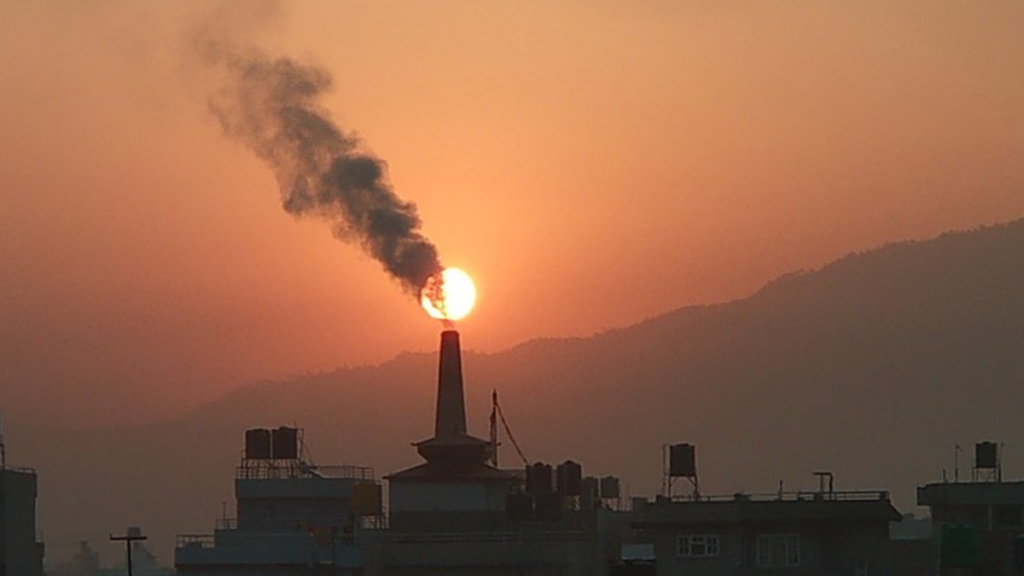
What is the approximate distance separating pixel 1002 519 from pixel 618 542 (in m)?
22.5

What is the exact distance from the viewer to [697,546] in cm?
11044

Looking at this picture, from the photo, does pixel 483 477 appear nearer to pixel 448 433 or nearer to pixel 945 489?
pixel 448 433

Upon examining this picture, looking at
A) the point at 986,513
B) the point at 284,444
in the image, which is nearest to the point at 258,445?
the point at 284,444

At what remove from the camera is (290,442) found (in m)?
162

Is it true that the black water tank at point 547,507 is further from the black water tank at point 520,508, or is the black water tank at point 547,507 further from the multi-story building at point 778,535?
the multi-story building at point 778,535

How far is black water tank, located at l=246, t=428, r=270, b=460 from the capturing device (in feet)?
531

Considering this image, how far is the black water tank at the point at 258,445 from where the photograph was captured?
161750 millimetres

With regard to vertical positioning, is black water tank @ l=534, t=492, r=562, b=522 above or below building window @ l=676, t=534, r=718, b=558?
above

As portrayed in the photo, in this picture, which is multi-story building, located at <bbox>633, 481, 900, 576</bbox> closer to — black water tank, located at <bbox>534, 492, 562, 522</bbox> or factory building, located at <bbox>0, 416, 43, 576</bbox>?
black water tank, located at <bbox>534, 492, 562, 522</bbox>

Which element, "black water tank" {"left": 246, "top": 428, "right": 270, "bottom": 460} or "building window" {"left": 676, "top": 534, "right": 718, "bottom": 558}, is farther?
"black water tank" {"left": 246, "top": 428, "right": 270, "bottom": 460}

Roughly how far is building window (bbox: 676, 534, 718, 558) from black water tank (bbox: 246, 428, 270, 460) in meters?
56.4

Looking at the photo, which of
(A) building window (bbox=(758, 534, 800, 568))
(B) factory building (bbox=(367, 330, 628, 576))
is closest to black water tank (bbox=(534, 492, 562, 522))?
(B) factory building (bbox=(367, 330, 628, 576))

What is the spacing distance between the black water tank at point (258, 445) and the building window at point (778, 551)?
193 feet

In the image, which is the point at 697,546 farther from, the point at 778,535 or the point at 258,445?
the point at 258,445
